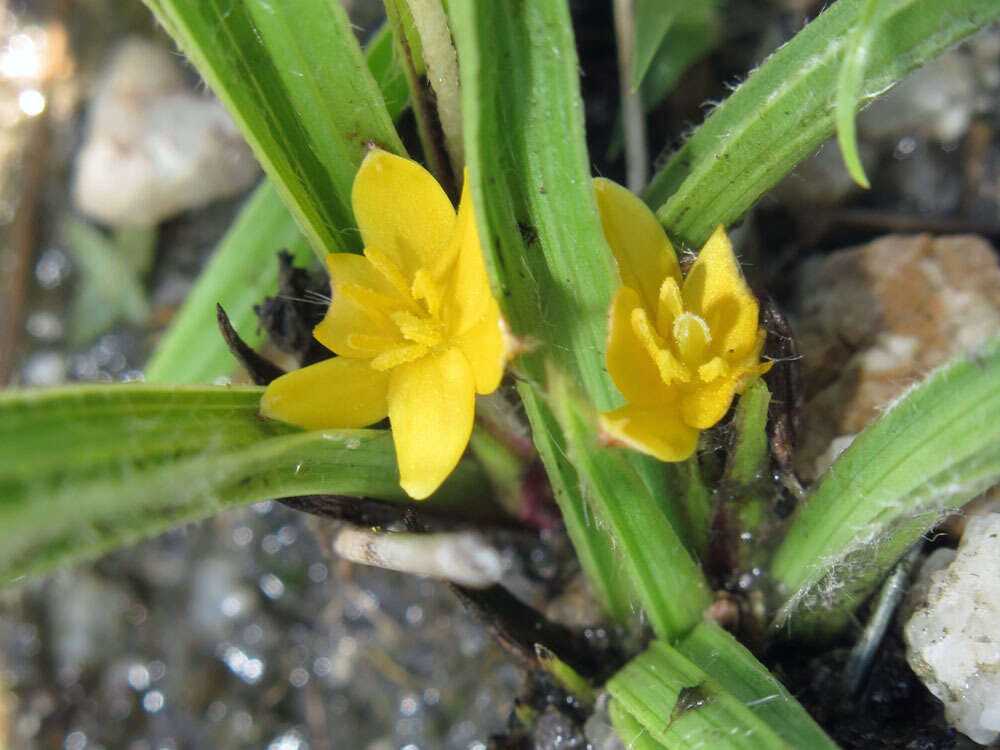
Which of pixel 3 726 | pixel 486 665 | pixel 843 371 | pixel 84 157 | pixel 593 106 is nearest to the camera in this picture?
pixel 843 371

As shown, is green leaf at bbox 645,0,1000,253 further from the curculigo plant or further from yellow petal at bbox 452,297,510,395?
yellow petal at bbox 452,297,510,395

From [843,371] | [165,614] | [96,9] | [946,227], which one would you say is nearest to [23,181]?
[96,9]

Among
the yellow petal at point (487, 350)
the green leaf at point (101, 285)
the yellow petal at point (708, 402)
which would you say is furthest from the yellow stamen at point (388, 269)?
the green leaf at point (101, 285)

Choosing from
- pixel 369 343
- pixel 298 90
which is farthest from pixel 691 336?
pixel 298 90

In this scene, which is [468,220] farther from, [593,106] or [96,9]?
[96,9]

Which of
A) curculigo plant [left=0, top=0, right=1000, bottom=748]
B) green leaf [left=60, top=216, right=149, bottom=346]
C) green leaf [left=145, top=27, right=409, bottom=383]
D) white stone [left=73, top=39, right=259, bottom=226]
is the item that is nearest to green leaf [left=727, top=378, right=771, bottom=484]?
curculigo plant [left=0, top=0, right=1000, bottom=748]
